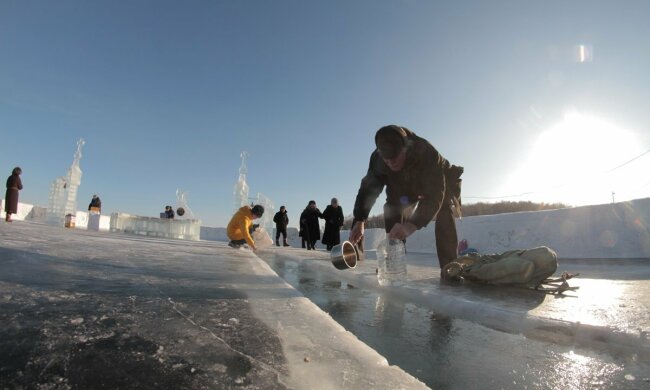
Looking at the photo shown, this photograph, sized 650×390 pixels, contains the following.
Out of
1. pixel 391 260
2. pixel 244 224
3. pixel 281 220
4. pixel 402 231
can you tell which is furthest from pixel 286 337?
pixel 281 220

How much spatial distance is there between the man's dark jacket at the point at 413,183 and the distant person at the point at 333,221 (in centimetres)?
A: 663

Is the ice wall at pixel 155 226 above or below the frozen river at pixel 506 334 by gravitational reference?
above

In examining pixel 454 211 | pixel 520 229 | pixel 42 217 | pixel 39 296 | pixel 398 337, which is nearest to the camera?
pixel 39 296

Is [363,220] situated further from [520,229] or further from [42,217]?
[42,217]

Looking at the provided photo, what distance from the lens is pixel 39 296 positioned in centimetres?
154

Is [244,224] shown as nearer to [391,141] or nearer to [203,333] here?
[391,141]

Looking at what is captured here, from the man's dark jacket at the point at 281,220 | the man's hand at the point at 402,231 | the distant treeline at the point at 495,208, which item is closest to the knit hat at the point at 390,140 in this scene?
the man's hand at the point at 402,231

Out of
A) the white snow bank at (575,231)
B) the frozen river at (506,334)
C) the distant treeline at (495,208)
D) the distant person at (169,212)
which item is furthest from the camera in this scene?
the distant treeline at (495,208)

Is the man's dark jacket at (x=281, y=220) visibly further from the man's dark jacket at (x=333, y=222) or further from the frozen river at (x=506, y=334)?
the frozen river at (x=506, y=334)

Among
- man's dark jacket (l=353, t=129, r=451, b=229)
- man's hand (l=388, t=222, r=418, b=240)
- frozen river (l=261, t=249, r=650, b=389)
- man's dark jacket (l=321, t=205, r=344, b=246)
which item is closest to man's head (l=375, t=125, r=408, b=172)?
man's dark jacket (l=353, t=129, r=451, b=229)

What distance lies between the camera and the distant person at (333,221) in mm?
10655

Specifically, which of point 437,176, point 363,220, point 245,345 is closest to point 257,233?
point 363,220

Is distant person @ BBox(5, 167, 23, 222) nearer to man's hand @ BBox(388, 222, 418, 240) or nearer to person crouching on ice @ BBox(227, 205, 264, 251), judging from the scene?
person crouching on ice @ BBox(227, 205, 264, 251)

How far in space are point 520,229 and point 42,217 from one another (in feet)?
89.1
